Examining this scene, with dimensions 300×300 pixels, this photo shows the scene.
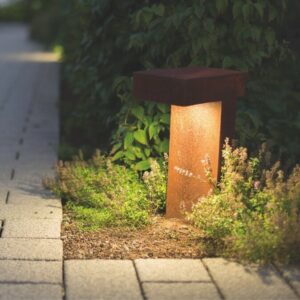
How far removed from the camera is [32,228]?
4.62 metres

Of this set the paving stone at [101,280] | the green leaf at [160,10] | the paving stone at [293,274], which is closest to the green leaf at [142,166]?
the green leaf at [160,10]

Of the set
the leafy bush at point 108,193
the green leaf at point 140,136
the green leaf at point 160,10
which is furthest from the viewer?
the green leaf at point 140,136

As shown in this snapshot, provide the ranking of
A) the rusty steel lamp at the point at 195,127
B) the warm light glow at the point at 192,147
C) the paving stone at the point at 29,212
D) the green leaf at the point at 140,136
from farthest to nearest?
1. the green leaf at the point at 140,136
2. the paving stone at the point at 29,212
3. the warm light glow at the point at 192,147
4. the rusty steel lamp at the point at 195,127

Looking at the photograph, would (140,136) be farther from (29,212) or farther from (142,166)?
(29,212)

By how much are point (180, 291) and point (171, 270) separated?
0.91 ft

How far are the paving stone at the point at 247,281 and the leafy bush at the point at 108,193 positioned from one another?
0.84m

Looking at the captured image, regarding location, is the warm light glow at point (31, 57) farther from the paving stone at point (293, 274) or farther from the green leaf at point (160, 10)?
the paving stone at point (293, 274)

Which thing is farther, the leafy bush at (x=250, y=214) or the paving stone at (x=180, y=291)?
the leafy bush at (x=250, y=214)

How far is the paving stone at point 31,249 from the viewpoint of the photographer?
411cm

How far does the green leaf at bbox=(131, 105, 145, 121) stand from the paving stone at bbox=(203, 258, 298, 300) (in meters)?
1.61

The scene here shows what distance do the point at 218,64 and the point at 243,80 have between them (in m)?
0.79

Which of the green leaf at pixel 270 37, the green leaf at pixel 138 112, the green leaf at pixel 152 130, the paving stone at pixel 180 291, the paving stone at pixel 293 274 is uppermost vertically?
the green leaf at pixel 270 37

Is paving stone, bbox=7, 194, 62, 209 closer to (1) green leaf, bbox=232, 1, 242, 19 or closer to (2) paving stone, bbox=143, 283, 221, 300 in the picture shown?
(2) paving stone, bbox=143, 283, 221, 300

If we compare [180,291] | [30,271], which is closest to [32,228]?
[30,271]
